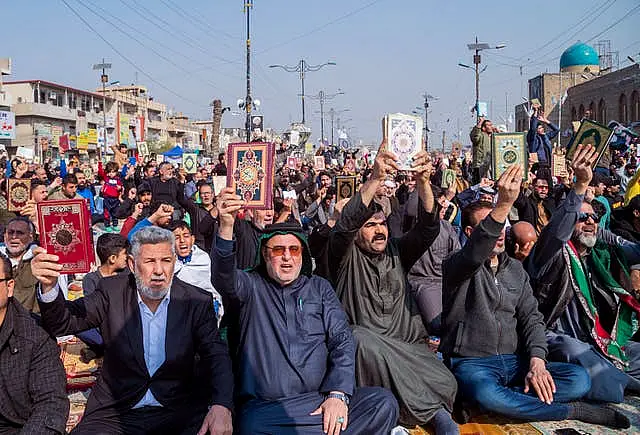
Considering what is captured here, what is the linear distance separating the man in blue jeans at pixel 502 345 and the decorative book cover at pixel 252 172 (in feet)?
4.97

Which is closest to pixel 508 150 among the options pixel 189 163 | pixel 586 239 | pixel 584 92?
pixel 586 239

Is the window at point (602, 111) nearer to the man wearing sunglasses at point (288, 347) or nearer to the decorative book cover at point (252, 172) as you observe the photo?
the decorative book cover at point (252, 172)

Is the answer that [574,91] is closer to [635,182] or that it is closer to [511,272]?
[635,182]

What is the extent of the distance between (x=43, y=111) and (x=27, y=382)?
58.3 meters

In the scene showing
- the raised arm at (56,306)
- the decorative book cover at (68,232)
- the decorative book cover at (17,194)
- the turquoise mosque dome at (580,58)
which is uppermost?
the turquoise mosque dome at (580,58)

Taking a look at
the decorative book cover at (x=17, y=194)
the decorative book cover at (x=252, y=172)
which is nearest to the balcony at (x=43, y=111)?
the decorative book cover at (x=17, y=194)

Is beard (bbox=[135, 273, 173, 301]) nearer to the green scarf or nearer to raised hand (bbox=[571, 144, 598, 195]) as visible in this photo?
raised hand (bbox=[571, 144, 598, 195])

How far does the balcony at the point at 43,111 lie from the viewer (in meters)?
54.3

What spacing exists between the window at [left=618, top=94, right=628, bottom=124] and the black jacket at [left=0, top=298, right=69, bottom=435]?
138ft

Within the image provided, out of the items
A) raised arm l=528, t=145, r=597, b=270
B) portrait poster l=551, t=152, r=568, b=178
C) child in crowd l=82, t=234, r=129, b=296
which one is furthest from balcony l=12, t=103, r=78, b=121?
raised arm l=528, t=145, r=597, b=270

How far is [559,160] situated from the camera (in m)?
9.61

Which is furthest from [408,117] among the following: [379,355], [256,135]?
[256,135]

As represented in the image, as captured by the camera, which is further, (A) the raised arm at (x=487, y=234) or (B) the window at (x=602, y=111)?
(B) the window at (x=602, y=111)

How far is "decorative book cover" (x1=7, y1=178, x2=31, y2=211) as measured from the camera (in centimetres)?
827
